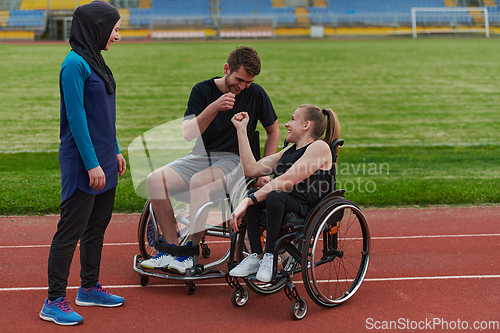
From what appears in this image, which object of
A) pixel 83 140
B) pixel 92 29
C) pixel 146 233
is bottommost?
pixel 146 233

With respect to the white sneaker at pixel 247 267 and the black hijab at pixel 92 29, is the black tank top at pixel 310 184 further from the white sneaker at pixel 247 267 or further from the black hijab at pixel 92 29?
the black hijab at pixel 92 29

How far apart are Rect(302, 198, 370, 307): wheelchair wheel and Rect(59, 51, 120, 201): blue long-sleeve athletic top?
129 centimetres

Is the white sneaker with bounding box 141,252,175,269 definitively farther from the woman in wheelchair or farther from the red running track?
the woman in wheelchair

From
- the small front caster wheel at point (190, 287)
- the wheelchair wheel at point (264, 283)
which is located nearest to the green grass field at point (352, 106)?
the small front caster wheel at point (190, 287)

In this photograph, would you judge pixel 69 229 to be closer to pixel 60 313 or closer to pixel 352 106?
pixel 60 313

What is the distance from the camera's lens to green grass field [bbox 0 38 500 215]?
662cm

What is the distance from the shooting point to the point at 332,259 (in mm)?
3561

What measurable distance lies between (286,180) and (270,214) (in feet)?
0.84

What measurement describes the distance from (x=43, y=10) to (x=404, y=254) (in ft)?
123

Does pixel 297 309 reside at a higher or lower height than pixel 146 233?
lower

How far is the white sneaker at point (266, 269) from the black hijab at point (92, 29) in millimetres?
1430

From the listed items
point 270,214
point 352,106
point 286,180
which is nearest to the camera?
point 270,214

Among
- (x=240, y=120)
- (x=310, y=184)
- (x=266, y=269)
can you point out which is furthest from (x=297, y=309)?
(x=240, y=120)

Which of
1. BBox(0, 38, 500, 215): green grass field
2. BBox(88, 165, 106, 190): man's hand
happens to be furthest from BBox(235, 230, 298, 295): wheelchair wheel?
BBox(0, 38, 500, 215): green grass field
